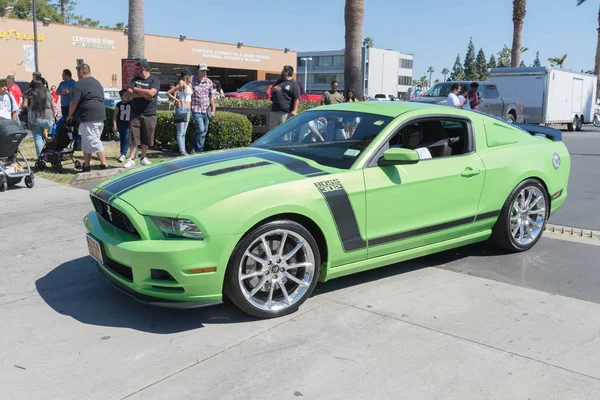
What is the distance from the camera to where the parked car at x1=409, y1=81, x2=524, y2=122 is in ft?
58.4

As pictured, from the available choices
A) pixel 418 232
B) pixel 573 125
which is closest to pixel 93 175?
pixel 418 232

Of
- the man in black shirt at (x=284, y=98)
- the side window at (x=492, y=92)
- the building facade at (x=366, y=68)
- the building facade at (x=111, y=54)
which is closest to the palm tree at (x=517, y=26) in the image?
the side window at (x=492, y=92)

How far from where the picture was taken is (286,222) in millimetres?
4020

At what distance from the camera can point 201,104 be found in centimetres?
1103

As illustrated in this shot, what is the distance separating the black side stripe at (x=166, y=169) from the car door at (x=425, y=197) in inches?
46.7

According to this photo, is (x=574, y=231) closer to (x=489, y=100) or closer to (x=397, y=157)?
(x=397, y=157)

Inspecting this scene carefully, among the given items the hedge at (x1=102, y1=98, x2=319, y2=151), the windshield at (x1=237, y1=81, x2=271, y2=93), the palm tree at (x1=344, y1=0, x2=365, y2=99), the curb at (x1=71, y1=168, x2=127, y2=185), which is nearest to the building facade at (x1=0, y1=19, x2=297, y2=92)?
the windshield at (x1=237, y1=81, x2=271, y2=93)

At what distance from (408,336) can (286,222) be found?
3.74 feet

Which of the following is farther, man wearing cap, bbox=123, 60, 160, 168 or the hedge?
the hedge

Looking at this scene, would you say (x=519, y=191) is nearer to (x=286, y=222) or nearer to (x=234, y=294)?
(x=286, y=222)

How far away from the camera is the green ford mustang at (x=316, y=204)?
3791 millimetres

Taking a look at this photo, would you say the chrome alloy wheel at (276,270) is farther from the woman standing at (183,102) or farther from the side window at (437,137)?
the woman standing at (183,102)

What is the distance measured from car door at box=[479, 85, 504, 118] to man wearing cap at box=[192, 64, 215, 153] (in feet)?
37.2

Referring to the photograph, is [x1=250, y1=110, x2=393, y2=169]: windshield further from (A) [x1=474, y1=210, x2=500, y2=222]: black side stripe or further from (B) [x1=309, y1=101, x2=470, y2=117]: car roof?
(A) [x1=474, y1=210, x2=500, y2=222]: black side stripe
